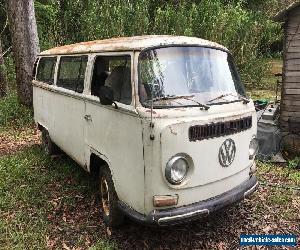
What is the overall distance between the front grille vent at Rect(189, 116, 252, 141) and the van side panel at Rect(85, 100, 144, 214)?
23.0 inches

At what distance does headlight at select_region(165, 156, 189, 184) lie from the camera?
13.2ft

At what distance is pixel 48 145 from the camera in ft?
26.4

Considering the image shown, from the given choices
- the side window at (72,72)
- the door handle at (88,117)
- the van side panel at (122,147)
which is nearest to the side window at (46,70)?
the side window at (72,72)

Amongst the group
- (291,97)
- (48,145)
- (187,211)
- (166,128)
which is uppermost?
(166,128)

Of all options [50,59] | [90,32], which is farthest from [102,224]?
[90,32]

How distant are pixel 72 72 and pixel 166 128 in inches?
109

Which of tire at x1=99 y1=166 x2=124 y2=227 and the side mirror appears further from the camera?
tire at x1=99 y1=166 x2=124 y2=227

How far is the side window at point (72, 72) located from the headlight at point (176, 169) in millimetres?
2206

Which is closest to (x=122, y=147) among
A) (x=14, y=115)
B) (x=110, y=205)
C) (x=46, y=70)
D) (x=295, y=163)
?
(x=110, y=205)

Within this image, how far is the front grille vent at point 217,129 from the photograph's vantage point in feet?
13.5

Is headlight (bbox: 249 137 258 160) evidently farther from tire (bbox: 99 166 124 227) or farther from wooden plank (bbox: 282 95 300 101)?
wooden plank (bbox: 282 95 300 101)

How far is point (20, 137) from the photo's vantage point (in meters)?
10.0

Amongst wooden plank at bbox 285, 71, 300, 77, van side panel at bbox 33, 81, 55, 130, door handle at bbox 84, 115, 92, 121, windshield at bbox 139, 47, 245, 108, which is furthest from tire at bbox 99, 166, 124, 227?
wooden plank at bbox 285, 71, 300, 77

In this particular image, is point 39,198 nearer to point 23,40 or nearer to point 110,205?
point 110,205
